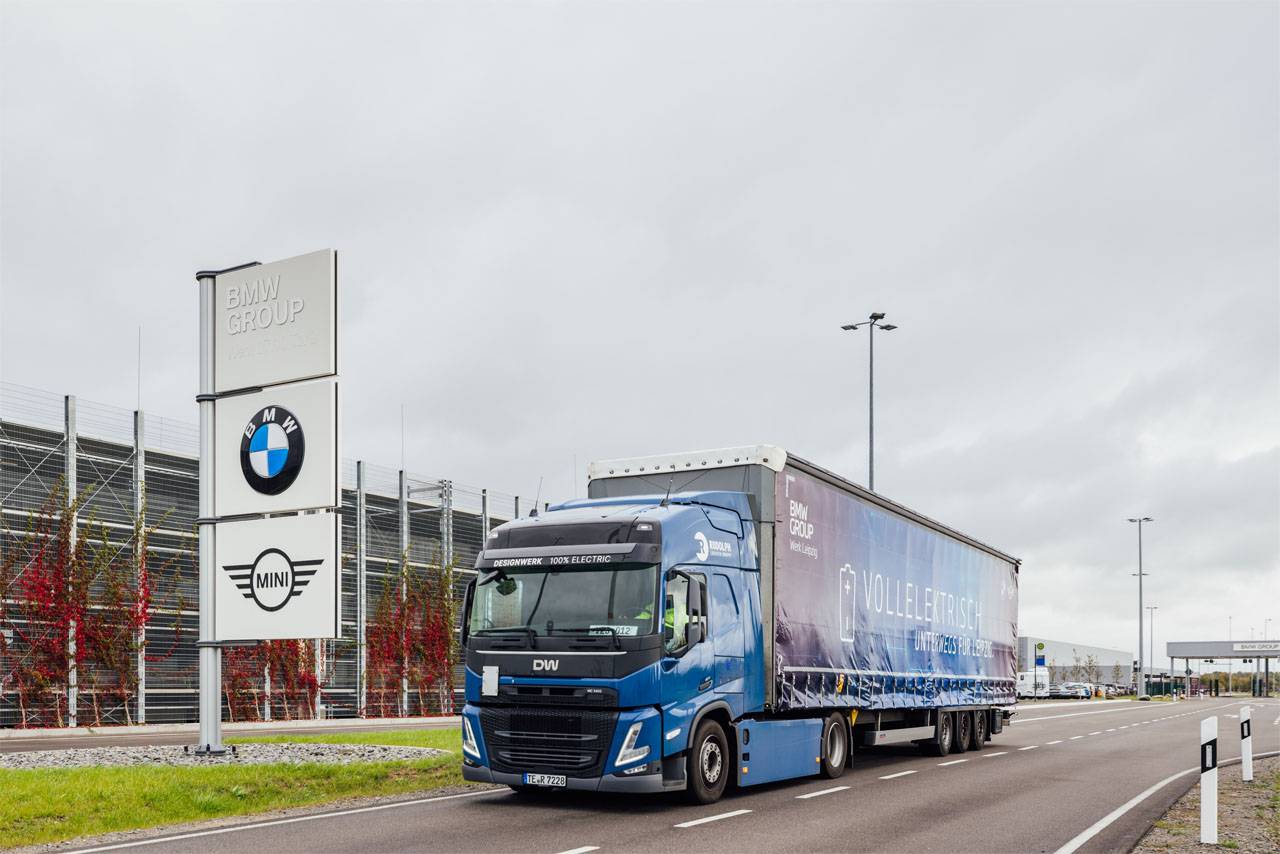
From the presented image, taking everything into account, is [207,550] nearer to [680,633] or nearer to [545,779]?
[545,779]

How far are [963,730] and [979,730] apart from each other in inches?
43.3

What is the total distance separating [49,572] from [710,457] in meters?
21.6

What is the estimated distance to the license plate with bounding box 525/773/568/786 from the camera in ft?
40.3

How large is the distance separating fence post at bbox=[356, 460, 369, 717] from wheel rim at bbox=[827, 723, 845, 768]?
25.9 m

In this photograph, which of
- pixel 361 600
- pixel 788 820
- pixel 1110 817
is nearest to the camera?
pixel 788 820

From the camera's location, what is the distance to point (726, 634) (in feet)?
43.8

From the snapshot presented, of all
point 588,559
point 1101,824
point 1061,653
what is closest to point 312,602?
point 588,559

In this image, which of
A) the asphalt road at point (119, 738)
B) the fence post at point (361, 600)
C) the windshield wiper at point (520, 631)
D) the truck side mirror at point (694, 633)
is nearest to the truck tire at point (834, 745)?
the truck side mirror at point (694, 633)

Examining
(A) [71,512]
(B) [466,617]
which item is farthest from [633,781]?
(A) [71,512]

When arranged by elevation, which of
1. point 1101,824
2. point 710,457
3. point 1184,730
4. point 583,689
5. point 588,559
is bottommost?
point 1184,730

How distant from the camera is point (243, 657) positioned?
34.4m

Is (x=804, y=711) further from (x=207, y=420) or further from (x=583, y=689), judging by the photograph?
(x=207, y=420)

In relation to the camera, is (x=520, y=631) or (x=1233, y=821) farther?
(x=520, y=631)

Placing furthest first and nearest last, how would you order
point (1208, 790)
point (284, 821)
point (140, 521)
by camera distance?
point (140, 521) < point (284, 821) < point (1208, 790)
